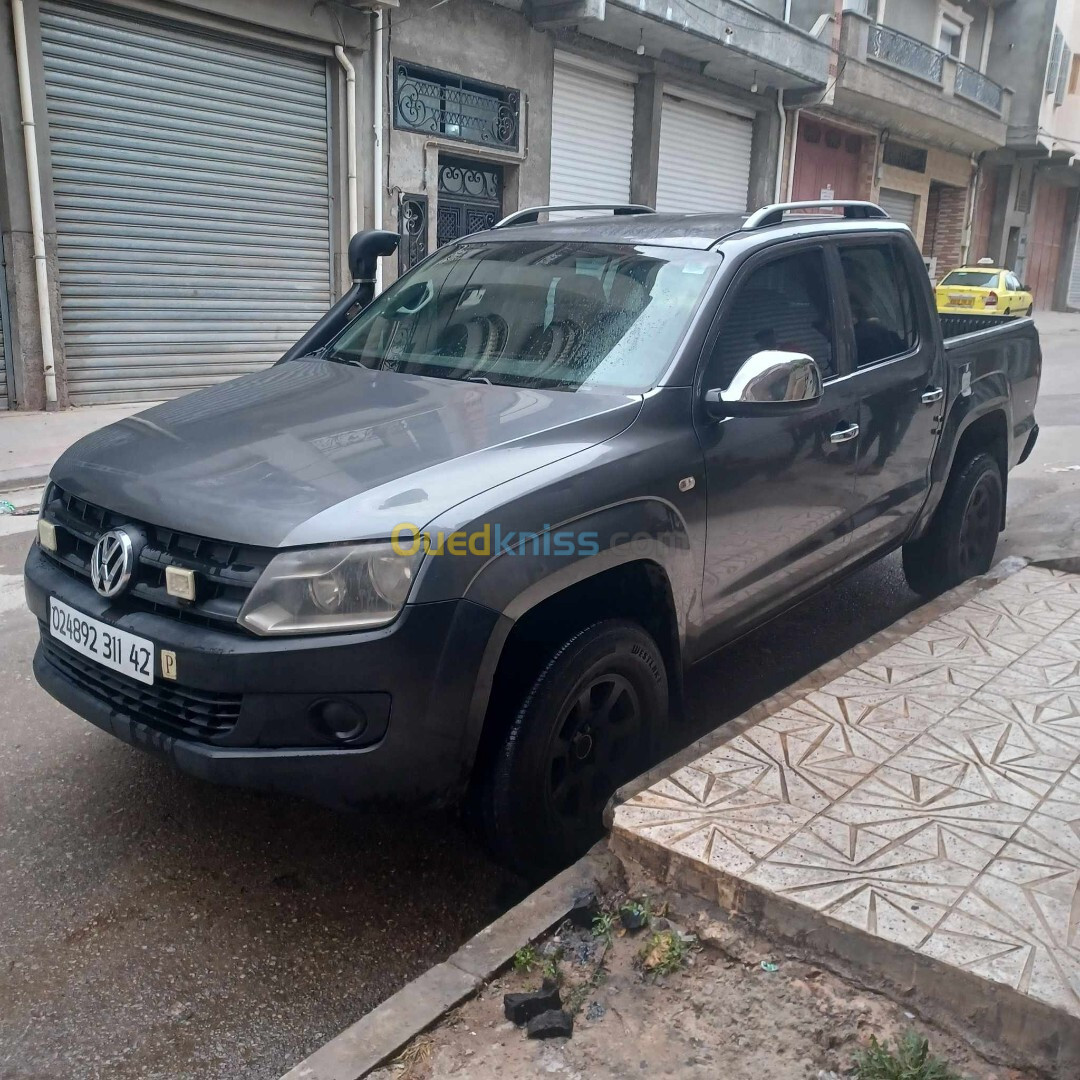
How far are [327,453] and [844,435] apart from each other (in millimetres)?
1943

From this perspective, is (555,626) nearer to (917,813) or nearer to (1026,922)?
(917,813)

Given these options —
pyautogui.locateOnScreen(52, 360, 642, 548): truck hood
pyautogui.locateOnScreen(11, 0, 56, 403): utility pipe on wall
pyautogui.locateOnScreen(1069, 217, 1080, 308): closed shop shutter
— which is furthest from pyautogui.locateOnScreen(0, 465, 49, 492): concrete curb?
pyautogui.locateOnScreen(1069, 217, 1080, 308): closed shop shutter

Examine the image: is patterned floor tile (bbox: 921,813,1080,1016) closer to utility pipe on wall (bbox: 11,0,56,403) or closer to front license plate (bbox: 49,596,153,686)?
front license plate (bbox: 49,596,153,686)

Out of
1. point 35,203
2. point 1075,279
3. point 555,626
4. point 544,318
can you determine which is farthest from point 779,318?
point 1075,279

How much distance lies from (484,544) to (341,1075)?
1.15 meters

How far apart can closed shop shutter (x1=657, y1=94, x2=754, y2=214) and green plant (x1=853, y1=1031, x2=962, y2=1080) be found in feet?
55.6

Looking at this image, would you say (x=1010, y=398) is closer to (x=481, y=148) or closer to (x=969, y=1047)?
(x=969, y=1047)

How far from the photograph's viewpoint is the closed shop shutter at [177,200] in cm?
1034

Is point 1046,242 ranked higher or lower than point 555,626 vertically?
higher

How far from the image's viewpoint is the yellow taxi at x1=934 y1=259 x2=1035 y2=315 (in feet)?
73.9

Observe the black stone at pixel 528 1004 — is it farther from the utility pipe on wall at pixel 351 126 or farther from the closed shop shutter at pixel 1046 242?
the closed shop shutter at pixel 1046 242

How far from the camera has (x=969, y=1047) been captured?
215 cm

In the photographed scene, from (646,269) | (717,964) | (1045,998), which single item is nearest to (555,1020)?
(717,964)

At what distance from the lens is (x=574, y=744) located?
9.50ft
